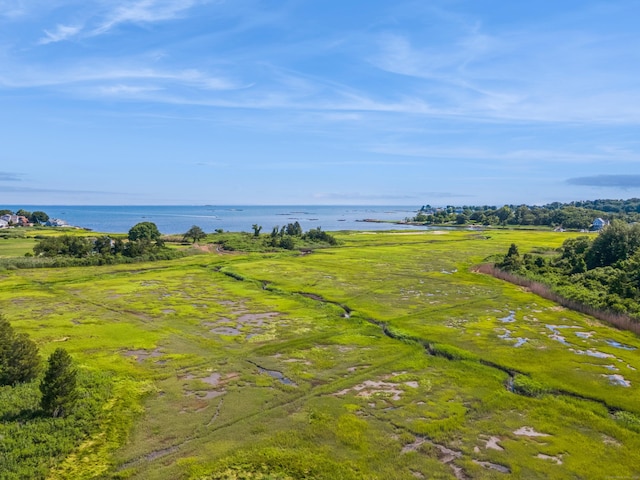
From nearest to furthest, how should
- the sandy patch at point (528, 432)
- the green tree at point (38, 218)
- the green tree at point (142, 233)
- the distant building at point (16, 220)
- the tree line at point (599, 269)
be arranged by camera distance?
the sandy patch at point (528, 432)
the tree line at point (599, 269)
the green tree at point (142, 233)
the distant building at point (16, 220)
the green tree at point (38, 218)

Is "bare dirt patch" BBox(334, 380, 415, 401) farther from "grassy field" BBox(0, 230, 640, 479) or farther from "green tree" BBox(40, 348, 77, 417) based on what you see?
"green tree" BBox(40, 348, 77, 417)

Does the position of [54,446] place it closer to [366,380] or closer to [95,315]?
[366,380]

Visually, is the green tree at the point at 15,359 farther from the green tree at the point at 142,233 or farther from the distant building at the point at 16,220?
the distant building at the point at 16,220

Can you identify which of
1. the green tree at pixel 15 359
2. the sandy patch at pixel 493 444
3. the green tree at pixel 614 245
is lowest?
the sandy patch at pixel 493 444

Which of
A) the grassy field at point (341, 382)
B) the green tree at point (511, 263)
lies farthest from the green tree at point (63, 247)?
the green tree at point (511, 263)

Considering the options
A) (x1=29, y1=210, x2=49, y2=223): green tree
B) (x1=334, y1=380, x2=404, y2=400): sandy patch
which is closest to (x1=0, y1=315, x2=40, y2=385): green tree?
(x1=334, y1=380, x2=404, y2=400): sandy patch

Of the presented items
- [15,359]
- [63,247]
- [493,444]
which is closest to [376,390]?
[493,444]
